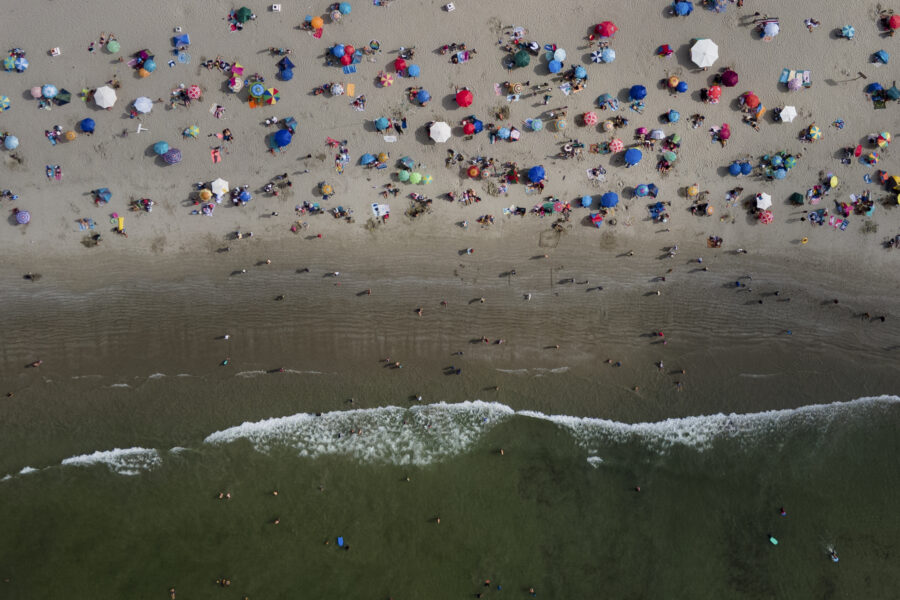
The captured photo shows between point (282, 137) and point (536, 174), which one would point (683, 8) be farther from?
point (282, 137)

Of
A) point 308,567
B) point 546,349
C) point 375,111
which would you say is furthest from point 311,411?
point 375,111

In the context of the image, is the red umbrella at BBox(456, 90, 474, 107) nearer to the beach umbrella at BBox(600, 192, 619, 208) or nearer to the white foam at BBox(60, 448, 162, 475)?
the beach umbrella at BBox(600, 192, 619, 208)

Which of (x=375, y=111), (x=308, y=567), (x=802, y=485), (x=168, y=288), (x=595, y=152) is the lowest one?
(x=308, y=567)

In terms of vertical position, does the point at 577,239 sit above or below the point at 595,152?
below

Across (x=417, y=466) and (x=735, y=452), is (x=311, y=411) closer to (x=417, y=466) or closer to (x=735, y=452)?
(x=417, y=466)

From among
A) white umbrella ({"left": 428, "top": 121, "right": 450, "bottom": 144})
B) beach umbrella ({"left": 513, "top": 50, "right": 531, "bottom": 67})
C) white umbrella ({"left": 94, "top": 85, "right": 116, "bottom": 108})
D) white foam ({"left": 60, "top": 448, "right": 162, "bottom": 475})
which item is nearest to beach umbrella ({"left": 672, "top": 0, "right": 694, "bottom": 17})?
Result: beach umbrella ({"left": 513, "top": 50, "right": 531, "bottom": 67})

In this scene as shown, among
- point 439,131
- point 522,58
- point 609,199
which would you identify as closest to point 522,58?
point 522,58
